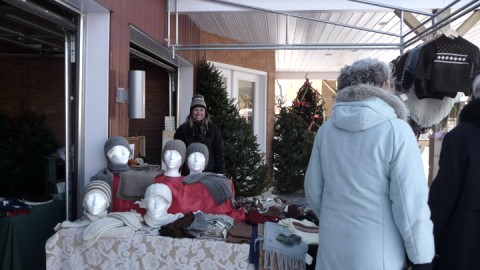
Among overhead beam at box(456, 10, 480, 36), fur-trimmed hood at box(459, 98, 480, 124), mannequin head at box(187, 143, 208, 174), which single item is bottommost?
mannequin head at box(187, 143, 208, 174)

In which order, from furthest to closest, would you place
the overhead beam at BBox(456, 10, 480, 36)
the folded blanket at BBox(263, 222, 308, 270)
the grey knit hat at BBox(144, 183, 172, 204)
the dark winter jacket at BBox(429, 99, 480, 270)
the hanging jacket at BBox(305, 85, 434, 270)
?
the overhead beam at BBox(456, 10, 480, 36), the grey knit hat at BBox(144, 183, 172, 204), the folded blanket at BBox(263, 222, 308, 270), the dark winter jacket at BBox(429, 99, 480, 270), the hanging jacket at BBox(305, 85, 434, 270)

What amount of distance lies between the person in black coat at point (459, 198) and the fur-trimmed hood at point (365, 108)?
415mm

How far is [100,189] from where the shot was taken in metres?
2.79

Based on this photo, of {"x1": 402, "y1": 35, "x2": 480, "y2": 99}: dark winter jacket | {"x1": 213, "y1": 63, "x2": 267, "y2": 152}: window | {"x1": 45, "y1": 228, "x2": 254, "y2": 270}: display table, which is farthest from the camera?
{"x1": 213, "y1": 63, "x2": 267, "y2": 152}: window

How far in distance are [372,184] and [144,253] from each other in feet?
4.85

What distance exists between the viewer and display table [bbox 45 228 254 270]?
2.55 meters

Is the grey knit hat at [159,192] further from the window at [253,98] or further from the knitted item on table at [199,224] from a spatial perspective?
the window at [253,98]

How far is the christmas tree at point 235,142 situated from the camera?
254 inches

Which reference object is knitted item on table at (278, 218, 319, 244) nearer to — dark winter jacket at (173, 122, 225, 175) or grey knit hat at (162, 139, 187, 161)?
grey knit hat at (162, 139, 187, 161)

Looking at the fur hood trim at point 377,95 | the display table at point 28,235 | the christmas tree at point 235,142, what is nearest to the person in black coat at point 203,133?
the display table at point 28,235

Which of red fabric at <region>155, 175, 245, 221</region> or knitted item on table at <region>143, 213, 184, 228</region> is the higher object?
red fabric at <region>155, 175, 245, 221</region>

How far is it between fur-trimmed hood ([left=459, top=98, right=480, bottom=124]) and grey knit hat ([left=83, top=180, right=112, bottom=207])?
2.13 metres

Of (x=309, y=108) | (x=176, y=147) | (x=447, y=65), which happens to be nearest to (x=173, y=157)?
(x=176, y=147)

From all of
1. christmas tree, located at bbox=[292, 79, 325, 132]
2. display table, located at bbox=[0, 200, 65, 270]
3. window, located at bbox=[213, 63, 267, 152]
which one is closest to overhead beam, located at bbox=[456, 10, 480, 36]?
christmas tree, located at bbox=[292, 79, 325, 132]
